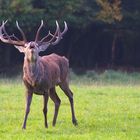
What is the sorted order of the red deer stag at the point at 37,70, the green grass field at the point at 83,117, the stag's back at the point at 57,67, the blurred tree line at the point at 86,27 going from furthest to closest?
the blurred tree line at the point at 86,27
the stag's back at the point at 57,67
the red deer stag at the point at 37,70
the green grass field at the point at 83,117

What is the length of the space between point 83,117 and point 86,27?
28.5m

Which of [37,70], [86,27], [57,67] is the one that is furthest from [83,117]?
[86,27]

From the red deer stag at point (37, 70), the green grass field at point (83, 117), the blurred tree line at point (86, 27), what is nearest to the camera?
the green grass field at point (83, 117)

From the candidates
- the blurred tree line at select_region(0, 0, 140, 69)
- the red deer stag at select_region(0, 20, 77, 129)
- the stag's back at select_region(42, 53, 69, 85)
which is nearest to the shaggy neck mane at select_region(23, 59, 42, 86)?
the red deer stag at select_region(0, 20, 77, 129)

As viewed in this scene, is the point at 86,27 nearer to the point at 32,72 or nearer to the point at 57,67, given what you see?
the point at 57,67

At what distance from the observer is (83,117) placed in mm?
14555

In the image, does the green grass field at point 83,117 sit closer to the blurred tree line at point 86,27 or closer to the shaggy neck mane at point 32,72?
the shaggy neck mane at point 32,72

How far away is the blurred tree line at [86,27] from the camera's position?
38.1m

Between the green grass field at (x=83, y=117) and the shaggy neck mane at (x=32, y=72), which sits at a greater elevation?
the shaggy neck mane at (x=32, y=72)

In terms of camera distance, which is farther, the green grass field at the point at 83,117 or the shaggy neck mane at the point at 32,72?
the shaggy neck mane at the point at 32,72

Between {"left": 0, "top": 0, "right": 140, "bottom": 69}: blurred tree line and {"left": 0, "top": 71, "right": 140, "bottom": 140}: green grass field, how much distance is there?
16.9m

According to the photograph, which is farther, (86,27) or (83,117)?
(86,27)

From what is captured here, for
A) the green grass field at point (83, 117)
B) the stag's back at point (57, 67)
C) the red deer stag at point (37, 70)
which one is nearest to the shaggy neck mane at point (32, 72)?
the red deer stag at point (37, 70)

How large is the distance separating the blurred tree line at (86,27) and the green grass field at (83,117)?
16860mm
